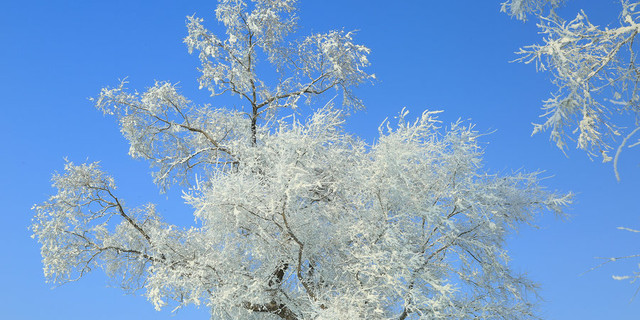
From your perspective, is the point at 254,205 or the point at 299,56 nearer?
the point at 254,205

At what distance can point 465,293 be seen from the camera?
9.15 meters

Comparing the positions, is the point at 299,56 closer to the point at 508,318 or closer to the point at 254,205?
the point at 254,205

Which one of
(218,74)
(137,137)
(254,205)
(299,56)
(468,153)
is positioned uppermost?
(299,56)

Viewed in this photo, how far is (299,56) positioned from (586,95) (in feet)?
24.6

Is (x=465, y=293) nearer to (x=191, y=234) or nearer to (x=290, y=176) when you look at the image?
(x=290, y=176)

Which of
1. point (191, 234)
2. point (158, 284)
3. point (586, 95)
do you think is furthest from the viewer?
point (191, 234)

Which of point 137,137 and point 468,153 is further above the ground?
point 137,137

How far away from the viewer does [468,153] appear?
936 cm

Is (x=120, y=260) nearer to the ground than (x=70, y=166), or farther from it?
nearer to the ground

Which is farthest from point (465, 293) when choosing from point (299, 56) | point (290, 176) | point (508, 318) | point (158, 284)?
point (299, 56)

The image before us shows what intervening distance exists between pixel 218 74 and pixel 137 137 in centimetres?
225

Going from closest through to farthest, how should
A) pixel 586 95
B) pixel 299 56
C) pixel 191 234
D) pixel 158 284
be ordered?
pixel 586 95 < pixel 158 284 < pixel 191 234 < pixel 299 56

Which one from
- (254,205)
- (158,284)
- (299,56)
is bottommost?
(158,284)

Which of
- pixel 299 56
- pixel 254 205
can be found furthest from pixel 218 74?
pixel 254 205
